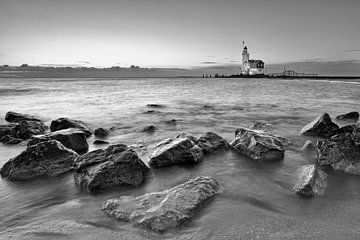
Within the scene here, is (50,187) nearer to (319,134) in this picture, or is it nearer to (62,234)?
(62,234)

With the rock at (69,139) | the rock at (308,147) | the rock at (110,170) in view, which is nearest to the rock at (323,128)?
the rock at (308,147)

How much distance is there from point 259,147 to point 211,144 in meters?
1.21

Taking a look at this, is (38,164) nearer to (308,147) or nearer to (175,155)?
(175,155)

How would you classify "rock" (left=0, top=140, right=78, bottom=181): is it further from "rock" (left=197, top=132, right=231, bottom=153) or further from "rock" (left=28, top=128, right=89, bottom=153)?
"rock" (left=197, top=132, right=231, bottom=153)

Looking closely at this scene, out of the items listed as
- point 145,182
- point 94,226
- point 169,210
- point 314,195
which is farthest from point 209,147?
point 94,226

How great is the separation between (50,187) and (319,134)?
287 inches

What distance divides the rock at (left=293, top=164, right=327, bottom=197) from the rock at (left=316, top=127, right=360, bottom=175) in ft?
2.12

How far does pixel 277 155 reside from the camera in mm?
5512

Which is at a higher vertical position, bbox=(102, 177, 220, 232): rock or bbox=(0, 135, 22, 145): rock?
bbox=(102, 177, 220, 232): rock

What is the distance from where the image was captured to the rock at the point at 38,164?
467cm

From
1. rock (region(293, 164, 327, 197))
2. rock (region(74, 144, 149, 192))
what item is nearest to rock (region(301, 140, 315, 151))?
rock (region(293, 164, 327, 197))

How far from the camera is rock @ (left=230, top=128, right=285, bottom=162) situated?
5.43 meters

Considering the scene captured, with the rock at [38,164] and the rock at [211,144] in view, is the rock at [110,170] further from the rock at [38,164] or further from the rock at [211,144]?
the rock at [211,144]

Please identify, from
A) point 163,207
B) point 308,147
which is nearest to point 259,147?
point 308,147
